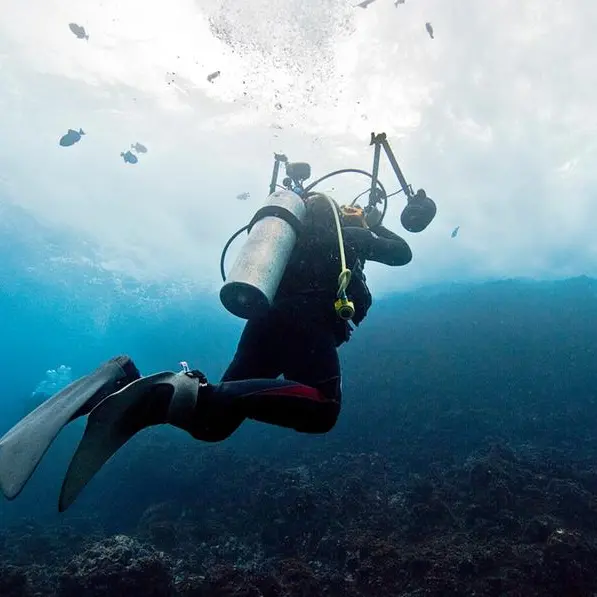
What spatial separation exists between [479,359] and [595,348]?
5844 millimetres

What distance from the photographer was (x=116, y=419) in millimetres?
1948

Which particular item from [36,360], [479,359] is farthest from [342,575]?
[36,360]

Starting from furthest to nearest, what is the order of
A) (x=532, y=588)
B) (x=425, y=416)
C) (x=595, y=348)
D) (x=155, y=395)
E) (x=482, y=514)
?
1. (x=595, y=348)
2. (x=425, y=416)
3. (x=482, y=514)
4. (x=532, y=588)
5. (x=155, y=395)

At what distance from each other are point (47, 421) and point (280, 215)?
2219mm

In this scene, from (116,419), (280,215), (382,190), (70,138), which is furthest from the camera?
(70,138)

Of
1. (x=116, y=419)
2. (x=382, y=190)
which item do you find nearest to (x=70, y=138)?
(x=382, y=190)

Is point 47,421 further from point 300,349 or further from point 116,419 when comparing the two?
point 300,349

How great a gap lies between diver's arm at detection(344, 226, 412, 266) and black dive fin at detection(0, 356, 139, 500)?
Answer: 2033mm

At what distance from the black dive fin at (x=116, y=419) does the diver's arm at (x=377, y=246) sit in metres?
1.96

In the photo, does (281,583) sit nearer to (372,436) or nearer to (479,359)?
(372,436)

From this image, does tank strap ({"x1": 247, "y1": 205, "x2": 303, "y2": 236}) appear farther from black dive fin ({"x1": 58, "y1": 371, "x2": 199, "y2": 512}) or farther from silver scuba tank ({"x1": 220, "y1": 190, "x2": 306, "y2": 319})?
black dive fin ({"x1": 58, "y1": 371, "x2": 199, "y2": 512})

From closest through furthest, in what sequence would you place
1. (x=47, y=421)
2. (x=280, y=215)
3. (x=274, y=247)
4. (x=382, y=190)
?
(x=47, y=421), (x=274, y=247), (x=280, y=215), (x=382, y=190)

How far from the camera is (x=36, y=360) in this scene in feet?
305

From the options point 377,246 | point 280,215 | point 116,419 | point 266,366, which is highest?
point 280,215
